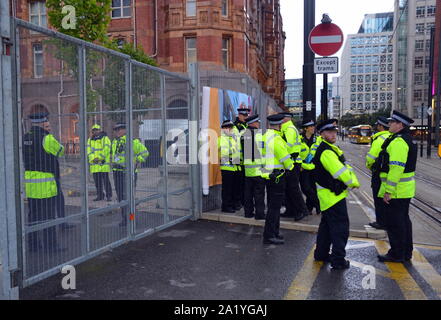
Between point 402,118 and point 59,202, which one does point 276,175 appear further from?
point 59,202

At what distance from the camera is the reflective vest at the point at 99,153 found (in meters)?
5.43

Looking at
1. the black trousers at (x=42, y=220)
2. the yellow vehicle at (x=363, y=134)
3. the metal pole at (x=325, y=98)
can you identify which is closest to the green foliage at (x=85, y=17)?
the metal pole at (x=325, y=98)

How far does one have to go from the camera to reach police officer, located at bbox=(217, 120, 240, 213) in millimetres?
8148

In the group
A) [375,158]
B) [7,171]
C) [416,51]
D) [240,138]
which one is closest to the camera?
[7,171]

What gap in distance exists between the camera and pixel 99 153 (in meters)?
5.67

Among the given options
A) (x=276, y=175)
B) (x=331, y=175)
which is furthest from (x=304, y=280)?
(x=276, y=175)

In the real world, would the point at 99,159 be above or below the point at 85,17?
below

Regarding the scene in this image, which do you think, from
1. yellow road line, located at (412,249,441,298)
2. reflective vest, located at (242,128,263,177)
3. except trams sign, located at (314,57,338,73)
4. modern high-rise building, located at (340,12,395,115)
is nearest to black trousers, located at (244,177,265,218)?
reflective vest, located at (242,128,263,177)

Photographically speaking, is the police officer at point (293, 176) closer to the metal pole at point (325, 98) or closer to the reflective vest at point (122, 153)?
the metal pole at point (325, 98)

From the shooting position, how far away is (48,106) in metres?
4.62

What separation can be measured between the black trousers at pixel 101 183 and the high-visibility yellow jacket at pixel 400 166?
384 cm

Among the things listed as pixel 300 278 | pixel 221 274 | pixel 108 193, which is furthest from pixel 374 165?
pixel 108 193

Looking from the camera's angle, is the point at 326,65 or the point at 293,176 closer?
the point at 293,176

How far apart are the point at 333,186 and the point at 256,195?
2.35 meters
